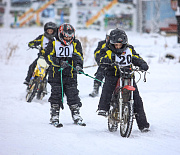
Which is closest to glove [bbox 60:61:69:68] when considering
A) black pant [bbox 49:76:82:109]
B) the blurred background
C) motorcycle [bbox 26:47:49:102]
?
black pant [bbox 49:76:82:109]

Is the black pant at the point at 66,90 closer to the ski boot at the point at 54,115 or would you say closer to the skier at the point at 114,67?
the ski boot at the point at 54,115

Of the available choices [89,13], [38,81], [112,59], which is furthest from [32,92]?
[89,13]

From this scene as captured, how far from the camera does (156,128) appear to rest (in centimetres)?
527

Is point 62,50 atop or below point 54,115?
atop

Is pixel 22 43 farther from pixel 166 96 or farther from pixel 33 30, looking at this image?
pixel 166 96

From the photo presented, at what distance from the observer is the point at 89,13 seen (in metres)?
23.5

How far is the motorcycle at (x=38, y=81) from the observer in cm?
758

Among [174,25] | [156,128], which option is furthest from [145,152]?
[174,25]

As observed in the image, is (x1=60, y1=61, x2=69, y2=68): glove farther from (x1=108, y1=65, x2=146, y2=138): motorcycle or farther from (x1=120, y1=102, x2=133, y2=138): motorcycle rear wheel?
(x1=120, y1=102, x2=133, y2=138): motorcycle rear wheel

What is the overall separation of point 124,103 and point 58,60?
1.33 meters

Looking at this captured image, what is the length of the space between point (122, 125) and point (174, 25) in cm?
1998

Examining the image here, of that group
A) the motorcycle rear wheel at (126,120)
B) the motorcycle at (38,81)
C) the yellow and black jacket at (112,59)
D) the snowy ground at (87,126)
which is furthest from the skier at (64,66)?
the motorcycle at (38,81)

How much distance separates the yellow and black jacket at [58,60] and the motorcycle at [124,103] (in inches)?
36.9

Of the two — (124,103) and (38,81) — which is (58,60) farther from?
(38,81)
